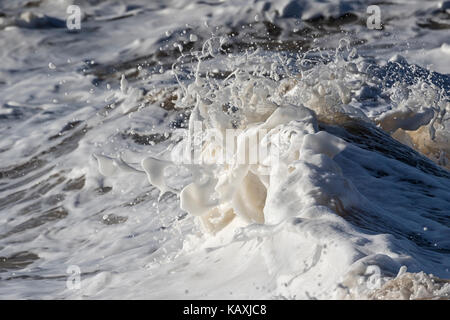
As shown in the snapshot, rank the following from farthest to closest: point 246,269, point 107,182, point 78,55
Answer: point 78,55, point 107,182, point 246,269

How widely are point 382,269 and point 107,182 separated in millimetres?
4711

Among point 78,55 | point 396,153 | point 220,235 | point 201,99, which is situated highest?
point 78,55

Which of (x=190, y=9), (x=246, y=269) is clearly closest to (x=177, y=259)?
(x=246, y=269)

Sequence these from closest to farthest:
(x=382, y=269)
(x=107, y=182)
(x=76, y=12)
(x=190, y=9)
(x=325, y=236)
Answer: (x=382, y=269) < (x=325, y=236) < (x=107, y=182) < (x=190, y=9) < (x=76, y=12)

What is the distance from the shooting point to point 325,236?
3.36 metres

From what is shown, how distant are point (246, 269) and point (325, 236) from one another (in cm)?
46

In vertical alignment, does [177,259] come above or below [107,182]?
below

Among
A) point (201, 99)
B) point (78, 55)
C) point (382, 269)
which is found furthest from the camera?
point (78, 55)

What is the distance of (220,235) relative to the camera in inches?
176

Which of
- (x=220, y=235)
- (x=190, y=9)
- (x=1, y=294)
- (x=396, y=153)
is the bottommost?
(x=1, y=294)

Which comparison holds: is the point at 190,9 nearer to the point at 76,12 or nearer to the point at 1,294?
the point at 76,12

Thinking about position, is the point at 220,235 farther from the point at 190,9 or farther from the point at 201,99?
the point at 190,9

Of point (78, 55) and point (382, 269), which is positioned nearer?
point (382, 269)
